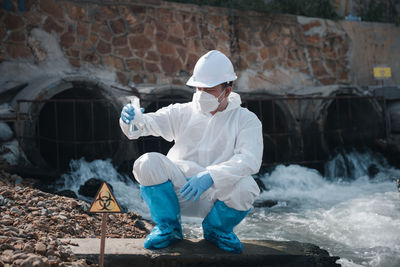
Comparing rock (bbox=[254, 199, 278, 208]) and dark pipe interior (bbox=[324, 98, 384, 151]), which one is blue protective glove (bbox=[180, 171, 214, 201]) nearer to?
rock (bbox=[254, 199, 278, 208])

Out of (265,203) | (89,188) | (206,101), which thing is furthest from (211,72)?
(265,203)

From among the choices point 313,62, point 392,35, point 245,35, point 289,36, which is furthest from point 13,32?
point 392,35

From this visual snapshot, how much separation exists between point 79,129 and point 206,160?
4.55 metres

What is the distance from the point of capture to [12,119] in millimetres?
5609

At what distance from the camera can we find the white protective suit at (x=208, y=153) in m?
2.51

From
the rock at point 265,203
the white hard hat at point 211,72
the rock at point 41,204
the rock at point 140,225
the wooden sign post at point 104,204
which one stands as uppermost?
the white hard hat at point 211,72

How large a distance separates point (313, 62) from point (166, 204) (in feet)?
23.9

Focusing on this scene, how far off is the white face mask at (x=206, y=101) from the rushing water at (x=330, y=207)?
1620 mm

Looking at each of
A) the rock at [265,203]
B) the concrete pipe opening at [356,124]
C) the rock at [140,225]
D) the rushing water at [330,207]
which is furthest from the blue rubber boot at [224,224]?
the concrete pipe opening at [356,124]

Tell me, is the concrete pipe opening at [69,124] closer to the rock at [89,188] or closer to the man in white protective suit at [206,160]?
the rock at [89,188]

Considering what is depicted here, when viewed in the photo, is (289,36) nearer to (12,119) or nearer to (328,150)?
(328,150)

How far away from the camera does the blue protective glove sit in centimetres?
240

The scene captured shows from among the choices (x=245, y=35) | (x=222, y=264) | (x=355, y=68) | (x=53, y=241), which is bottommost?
(x=222, y=264)

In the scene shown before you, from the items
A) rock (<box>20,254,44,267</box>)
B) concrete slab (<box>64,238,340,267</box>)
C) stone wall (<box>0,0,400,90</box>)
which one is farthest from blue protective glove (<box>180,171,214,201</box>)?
stone wall (<box>0,0,400,90</box>)
